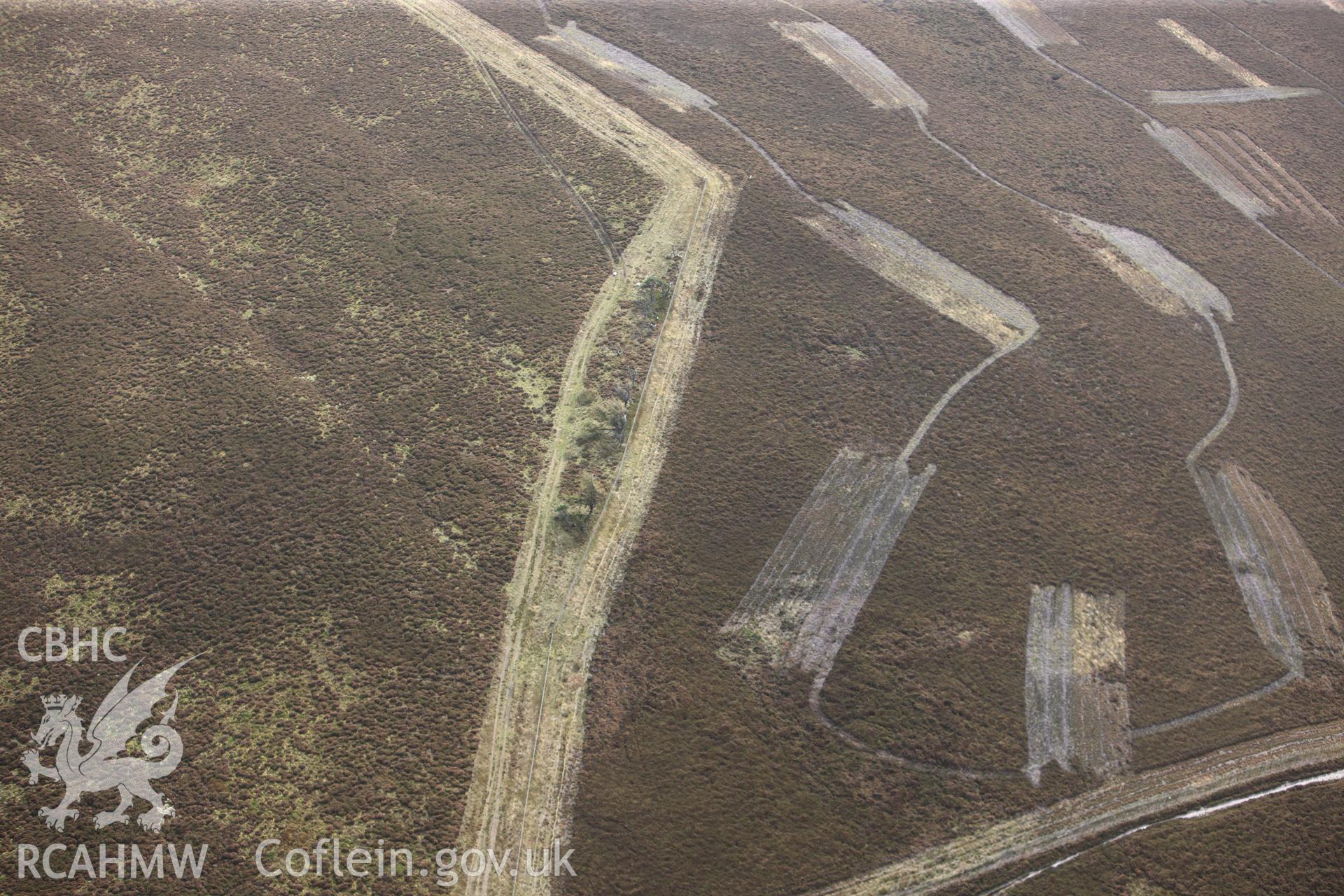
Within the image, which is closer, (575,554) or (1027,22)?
(575,554)

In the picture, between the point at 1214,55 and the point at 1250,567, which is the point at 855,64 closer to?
the point at 1214,55

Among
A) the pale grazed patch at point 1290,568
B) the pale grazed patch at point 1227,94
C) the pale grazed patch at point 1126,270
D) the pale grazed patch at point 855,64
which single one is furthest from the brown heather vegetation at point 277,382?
the pale grazed patch at point 1227,94

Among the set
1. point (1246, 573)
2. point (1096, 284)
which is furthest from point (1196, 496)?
point (1096, 284)

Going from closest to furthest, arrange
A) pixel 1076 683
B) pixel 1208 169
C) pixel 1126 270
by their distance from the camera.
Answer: pixel 1076 683
pixel 1126 270
pixel 1208 169

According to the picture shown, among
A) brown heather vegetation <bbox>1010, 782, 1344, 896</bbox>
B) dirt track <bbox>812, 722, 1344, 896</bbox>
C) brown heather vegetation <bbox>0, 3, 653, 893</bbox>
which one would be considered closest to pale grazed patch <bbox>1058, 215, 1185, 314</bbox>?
dirt track <bbox>812, 722, 1344, 896</bbox>

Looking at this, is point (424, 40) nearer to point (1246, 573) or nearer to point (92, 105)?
point (92, 105)

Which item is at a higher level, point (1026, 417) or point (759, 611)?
point (1026, 417)

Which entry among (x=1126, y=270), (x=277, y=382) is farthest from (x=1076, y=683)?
(x=277, y=382)
